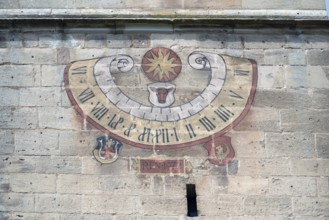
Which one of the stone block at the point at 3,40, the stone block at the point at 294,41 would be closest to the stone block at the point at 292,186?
the stone block at the point at 294,41

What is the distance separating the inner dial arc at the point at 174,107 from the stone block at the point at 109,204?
2.71 feet

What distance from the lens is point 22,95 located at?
8.98m

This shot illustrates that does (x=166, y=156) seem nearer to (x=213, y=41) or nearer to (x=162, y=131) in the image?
(x=162, y=131)

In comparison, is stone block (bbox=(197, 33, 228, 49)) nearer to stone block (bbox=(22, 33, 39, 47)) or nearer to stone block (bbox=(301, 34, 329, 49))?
stone block (bbox=(301, 34, 329, 49))

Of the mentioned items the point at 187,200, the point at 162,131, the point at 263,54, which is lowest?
the point at 187,200

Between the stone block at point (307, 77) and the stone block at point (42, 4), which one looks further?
the stone block at point (42, 4)

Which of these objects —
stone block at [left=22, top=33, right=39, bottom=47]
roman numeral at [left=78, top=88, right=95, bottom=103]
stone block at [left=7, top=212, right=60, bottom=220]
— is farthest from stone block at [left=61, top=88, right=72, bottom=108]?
stone block at [left=7, top=212, right=60, bottom=220]

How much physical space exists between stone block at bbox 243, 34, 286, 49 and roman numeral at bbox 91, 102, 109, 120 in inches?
59.3

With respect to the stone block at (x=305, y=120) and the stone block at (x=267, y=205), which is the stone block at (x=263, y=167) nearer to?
the stone block at (x=267, y=205)

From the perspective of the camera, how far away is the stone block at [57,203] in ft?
28.0

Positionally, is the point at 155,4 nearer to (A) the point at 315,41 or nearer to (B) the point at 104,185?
(A) the point at 315,41

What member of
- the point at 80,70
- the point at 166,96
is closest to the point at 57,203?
the point at 80,70

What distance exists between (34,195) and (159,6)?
2.29 metres

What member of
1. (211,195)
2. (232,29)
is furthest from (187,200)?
(232,29)
